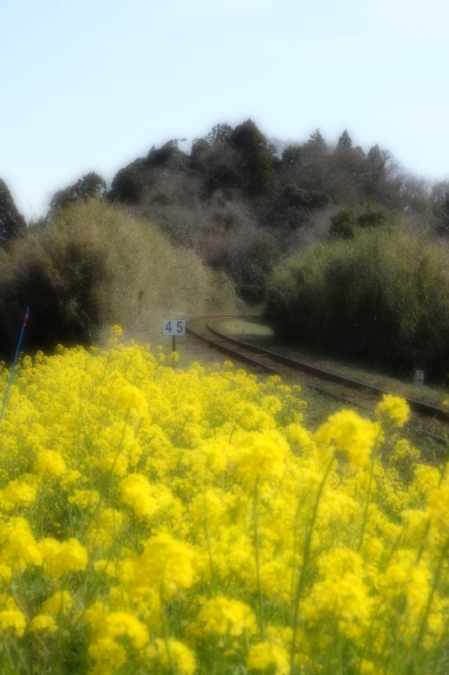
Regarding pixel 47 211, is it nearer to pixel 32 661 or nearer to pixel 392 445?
pixel 392 445

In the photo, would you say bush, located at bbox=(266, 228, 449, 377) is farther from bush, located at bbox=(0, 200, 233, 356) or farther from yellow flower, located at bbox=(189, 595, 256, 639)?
yellow flower, located at bbox=(189, 595, 256, 639)

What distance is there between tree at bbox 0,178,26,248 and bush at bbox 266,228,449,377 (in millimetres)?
15028

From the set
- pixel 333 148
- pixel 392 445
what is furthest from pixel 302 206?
pixel 392 445

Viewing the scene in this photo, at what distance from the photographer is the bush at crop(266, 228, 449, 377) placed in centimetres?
1928

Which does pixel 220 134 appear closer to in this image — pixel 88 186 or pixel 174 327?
pixel 88 186

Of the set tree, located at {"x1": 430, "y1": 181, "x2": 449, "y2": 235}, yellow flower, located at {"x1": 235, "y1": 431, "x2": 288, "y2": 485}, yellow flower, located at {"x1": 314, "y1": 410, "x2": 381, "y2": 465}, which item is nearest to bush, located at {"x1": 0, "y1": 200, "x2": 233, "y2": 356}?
tree, located at {"x1": 430, "y1": 181, "x2": 449, "y2": 235}

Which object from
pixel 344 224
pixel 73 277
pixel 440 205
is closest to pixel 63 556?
pixel 73 277

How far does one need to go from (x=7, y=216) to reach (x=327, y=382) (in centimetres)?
2546

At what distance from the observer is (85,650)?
3096 mm

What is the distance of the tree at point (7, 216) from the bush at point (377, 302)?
15.0 meters

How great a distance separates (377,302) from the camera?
21766 millimetres

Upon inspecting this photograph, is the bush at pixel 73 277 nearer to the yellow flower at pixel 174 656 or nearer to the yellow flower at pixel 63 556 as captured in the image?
the yellow flower at pixel 63 556

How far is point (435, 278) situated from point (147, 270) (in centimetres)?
1057

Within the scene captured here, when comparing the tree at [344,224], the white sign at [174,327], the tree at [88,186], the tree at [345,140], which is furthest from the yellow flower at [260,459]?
the tree at [345,140]
